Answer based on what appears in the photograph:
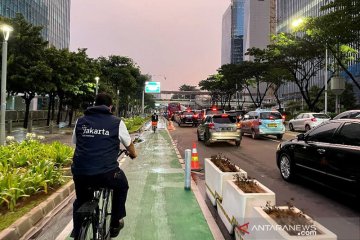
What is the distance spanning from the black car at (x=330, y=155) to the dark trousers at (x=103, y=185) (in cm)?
401

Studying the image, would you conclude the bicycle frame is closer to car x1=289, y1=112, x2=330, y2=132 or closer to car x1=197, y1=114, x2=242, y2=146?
car x1=197, y1=114, x2=242, y2=146

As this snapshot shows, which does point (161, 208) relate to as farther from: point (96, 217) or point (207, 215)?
point (96, 217)

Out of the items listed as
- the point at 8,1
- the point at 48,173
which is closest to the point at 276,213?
the point at 48,173

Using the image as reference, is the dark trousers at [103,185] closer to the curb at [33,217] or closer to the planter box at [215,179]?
the curb at [33,217]

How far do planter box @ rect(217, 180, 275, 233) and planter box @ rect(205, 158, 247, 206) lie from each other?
38 cm

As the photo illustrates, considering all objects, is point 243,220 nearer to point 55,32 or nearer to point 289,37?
point 289,37

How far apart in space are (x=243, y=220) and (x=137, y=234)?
1.64 metres

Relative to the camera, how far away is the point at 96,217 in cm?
409

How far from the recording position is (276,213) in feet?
12.7

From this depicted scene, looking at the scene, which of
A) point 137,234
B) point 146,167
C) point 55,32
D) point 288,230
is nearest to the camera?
point 288,230

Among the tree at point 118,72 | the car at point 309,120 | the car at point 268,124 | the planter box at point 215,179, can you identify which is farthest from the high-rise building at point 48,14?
the planter box at point 215,179

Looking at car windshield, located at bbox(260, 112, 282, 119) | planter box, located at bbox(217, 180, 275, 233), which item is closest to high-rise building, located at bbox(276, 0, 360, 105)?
car windshield, located at bbox(260, 112, 282, 119)

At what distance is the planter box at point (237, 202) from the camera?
180 inches

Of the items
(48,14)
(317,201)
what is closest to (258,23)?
(48,14)
